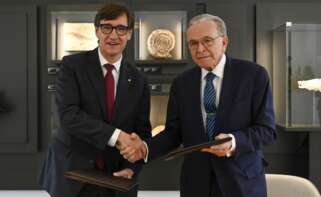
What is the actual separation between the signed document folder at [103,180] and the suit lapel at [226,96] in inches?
15.9

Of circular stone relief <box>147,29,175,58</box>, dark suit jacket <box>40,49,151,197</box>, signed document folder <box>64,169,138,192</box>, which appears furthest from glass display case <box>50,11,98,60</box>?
signed document folder <box>64,169,138,192</box>

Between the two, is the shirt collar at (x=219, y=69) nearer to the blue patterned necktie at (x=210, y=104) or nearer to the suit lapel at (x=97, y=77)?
the blue patterned necktie at (x=210, y=104)

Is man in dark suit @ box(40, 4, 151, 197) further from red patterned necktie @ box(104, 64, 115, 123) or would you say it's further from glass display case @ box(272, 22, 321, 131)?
glass display case @ box(272, 22, 321, 131)

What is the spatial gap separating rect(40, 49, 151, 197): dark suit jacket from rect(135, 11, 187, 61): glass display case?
3072 millimetres

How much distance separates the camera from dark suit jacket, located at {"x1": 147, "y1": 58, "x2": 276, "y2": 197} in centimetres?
181

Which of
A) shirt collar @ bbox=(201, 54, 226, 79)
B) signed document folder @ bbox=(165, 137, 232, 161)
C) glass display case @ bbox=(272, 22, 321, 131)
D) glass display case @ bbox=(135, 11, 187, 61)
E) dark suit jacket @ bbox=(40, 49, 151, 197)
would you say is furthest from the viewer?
glass display case @ bbox=(135, 11, 187, 61)

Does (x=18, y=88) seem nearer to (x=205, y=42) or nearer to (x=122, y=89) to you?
(x=122, y=89)

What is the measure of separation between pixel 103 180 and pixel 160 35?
3570mm

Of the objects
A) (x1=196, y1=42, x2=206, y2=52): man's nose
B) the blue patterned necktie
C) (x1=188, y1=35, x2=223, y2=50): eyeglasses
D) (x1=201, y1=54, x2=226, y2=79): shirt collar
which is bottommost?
the blue patterned necktie

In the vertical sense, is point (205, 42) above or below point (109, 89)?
above

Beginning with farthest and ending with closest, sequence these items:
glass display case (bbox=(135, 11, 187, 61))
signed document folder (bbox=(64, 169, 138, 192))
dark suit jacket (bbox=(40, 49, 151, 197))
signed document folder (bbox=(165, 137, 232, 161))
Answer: glass display case (bbox=(135, 11, 187, 61)) < dark suit jacket (bbox=(40, 49, 151, 197)) < signed document folder (bbox=(64, 169, 138, 192)) < signed document folder (bbox=(165, 137, 232, 161))

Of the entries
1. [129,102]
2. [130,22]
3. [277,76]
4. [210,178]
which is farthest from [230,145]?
[277,76]

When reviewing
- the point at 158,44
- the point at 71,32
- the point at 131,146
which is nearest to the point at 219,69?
the point at 131,146

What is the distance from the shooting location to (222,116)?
182 centimetres
